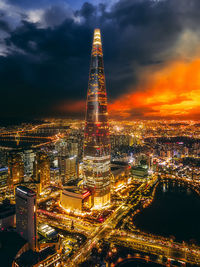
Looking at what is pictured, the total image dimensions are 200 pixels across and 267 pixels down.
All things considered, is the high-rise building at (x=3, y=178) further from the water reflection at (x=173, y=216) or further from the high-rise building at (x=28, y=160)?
the water reflection at (x=173, y=216)

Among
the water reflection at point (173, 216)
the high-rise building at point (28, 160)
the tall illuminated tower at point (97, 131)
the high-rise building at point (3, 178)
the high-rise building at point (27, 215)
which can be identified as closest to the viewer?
the high-rise building at point (27, 215)

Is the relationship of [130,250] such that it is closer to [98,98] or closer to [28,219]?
[28,219]

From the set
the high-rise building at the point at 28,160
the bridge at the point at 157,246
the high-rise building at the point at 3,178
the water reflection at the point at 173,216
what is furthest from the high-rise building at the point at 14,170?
the water reflection at the point at 173,216

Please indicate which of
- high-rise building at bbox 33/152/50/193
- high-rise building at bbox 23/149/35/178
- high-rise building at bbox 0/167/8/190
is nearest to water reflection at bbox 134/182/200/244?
high-rise building at bbox 33/152/50/193

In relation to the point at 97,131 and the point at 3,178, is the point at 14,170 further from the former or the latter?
the point at 97,131

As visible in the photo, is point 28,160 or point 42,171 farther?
point 28,160

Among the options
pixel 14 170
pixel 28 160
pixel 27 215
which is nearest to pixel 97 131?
pixel 27 215
